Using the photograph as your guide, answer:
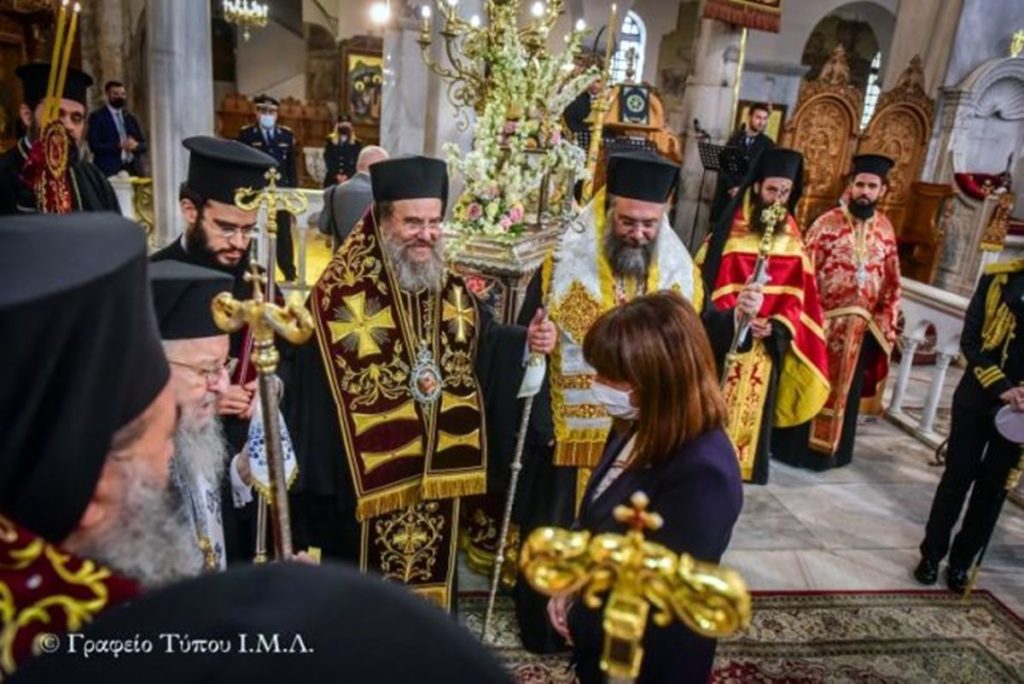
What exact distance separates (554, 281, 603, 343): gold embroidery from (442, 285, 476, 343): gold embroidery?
49cm

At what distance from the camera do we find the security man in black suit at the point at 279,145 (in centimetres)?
880

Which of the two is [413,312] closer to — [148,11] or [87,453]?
[87,453]

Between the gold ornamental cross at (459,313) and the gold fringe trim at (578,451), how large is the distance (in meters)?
0.73

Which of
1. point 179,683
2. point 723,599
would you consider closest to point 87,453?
point 179,683

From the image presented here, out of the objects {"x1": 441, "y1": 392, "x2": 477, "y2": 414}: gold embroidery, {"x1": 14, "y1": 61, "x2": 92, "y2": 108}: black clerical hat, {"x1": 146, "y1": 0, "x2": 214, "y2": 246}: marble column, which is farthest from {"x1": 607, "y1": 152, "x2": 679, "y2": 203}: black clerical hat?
{"x1": 146, "y1": 0, "x2": 214, "y2": 246}: marble column

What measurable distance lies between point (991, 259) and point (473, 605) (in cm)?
919

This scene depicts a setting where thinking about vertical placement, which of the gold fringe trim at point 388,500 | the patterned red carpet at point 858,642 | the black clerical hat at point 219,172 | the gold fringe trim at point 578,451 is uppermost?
the black clerical hat at point 219,172

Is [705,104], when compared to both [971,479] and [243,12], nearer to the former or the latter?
[971,479]

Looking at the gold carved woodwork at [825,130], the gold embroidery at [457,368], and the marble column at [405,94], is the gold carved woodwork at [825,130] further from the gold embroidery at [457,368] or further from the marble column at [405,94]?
the gold embroidery at [457,368]

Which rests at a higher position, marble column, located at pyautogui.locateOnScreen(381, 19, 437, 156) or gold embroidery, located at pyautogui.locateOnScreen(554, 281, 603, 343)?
marble column, located at pyautogui.locateOnScreen(381, 19, 437, 156)

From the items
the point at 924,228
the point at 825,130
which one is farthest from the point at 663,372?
the point at 924,228

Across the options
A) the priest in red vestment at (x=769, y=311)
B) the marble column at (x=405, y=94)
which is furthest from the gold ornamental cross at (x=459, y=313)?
the marble column at (x=405, y=94)

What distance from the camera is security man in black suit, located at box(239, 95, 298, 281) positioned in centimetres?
880

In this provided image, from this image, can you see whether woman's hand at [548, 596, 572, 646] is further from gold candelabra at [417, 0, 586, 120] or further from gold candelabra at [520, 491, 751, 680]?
gold candelabra at [417, 0, 586, 120]
